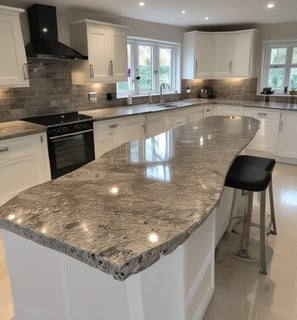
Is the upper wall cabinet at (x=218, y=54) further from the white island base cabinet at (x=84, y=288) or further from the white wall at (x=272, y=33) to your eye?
the white island base cabinet at (x=84, y=288)

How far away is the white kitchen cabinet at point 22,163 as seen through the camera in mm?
2879

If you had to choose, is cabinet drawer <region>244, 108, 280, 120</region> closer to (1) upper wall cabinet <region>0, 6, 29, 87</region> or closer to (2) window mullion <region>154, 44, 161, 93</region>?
(2) window mullion <region>154, 44, 161, 93</region>

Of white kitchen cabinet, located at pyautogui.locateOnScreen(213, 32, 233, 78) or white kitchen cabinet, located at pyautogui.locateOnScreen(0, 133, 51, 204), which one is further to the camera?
white kitchen cabinet, located at pyautogui.locateOnScreen(213, 32, 233, 78)

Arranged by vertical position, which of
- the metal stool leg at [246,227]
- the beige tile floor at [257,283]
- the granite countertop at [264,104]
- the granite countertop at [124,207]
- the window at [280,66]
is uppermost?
the window at [280,66]

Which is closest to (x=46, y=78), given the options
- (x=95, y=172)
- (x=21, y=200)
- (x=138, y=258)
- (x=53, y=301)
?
(x=95, y=172)

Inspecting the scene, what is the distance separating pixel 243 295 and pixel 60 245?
156 cm

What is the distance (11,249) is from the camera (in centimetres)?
122

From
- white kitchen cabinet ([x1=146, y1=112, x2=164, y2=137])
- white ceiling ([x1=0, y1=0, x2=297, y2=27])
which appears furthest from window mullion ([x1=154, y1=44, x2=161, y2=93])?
white kitchen cabinet ([x1=146, y1=112, x2=164, y2=137])

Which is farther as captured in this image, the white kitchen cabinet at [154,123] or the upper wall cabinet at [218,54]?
the upper wall cabinet at [218,54]

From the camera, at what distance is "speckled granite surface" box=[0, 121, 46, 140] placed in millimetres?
2821

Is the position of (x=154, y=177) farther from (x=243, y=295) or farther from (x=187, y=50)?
(x=187, y=50)

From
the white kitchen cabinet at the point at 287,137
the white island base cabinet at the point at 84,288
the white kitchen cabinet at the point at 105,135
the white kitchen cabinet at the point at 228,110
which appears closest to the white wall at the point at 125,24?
the white kitchen cabinet at the point at 105,135

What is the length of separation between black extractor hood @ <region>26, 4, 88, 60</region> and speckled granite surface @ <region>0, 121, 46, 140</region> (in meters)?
0.79

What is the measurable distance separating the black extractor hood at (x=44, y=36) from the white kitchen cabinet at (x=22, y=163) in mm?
982
